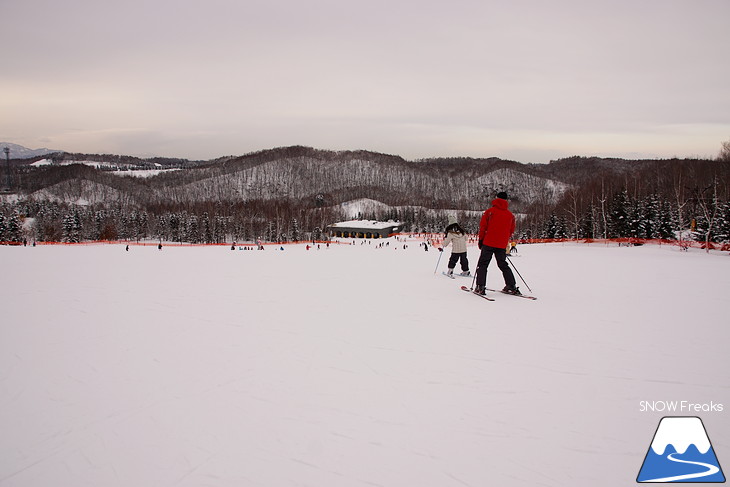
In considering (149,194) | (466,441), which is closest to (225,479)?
(466,441)

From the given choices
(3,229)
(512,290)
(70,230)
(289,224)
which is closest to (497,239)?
(512,290)

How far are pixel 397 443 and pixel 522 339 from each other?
8.76 ft

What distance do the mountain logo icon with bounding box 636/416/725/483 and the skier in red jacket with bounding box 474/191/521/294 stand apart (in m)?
4.28

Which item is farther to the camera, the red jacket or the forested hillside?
the forested hillside

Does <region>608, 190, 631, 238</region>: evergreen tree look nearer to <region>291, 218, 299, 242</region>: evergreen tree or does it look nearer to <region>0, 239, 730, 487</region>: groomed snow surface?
<region>0, 239, 730, 487</region>: groomed snow surface

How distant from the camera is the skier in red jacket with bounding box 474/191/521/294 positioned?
23.1 feet

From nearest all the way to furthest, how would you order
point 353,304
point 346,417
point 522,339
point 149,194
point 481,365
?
point 346,417, point 481,365, point 522,339, point 353,304, point 149,194

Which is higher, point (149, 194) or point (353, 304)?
point (149, 194)

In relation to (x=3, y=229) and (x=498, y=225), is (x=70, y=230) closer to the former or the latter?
(x=3, y=229)

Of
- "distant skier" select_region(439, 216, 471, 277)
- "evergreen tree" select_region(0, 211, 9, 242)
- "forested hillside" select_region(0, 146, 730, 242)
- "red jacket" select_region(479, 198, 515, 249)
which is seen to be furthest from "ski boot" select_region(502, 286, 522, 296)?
"evergreen tree" select_region(0, 211, 9, 242)

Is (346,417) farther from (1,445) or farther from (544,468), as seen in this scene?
(1,445)

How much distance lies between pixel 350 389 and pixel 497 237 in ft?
15.8

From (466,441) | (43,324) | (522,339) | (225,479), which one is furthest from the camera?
(43,324)

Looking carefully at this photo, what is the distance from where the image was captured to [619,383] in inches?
134
